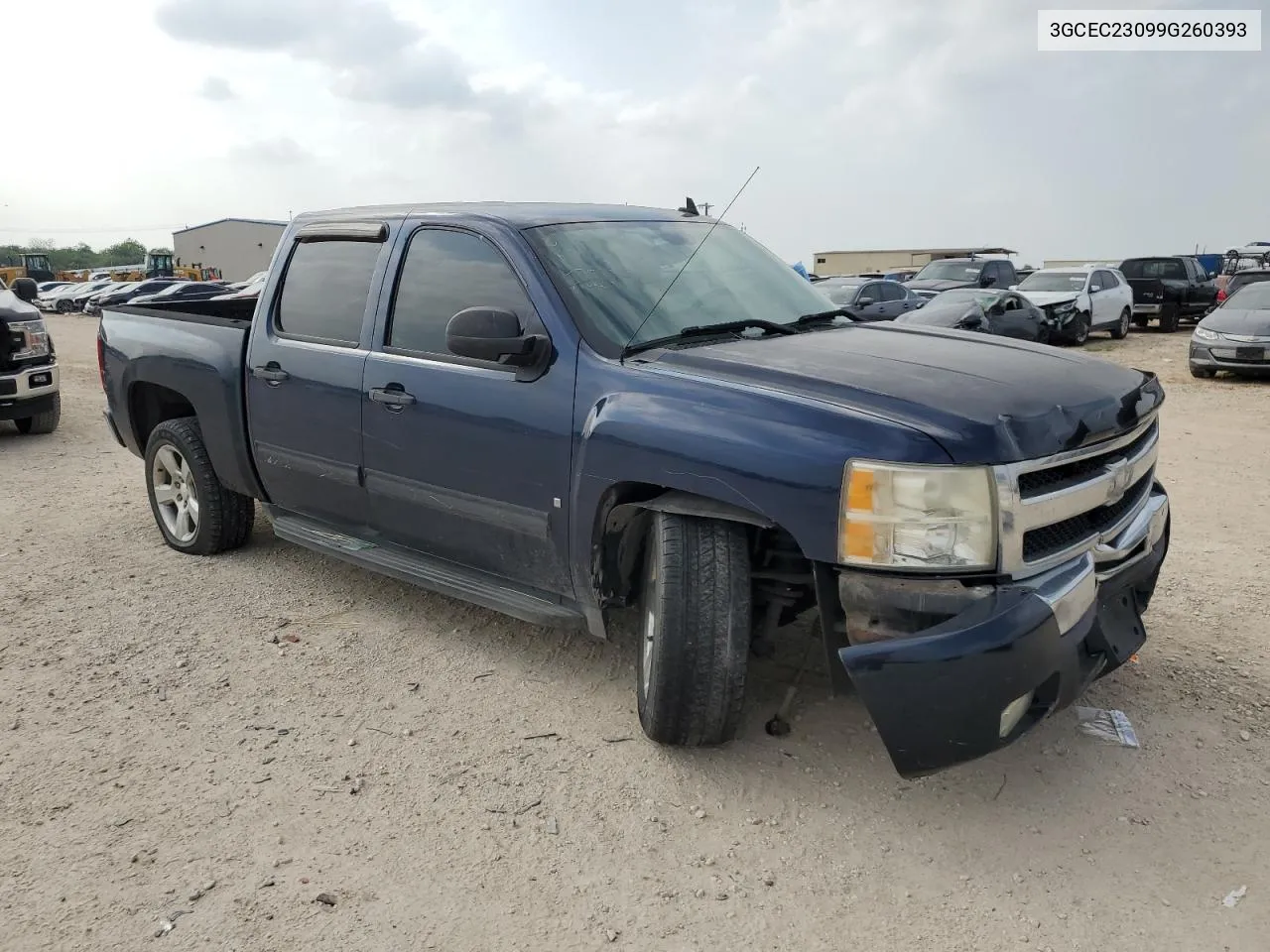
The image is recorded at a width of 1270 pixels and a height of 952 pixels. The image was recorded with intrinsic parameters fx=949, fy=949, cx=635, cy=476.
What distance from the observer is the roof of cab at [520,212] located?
12.2 feet

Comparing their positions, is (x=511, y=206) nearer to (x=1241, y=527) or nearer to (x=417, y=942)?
(x=417, y=942)

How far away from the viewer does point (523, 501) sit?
3389mm

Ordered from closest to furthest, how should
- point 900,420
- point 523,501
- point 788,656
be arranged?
point 900,420 < point 523,501 < point 788,656

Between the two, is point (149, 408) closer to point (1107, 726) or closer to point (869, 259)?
point (1107, 726)

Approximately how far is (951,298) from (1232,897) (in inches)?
520

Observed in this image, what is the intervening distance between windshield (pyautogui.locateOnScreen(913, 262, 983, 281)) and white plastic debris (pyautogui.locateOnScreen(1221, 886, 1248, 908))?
64.7ft

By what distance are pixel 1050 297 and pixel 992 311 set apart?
3.99 m

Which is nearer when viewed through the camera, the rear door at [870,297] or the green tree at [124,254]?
the rear door at [870,297]

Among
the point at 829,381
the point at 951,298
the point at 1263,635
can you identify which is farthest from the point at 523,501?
the point at 951,298

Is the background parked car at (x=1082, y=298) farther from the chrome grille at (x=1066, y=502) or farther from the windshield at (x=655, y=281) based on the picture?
the chrome grille at (x=1066, y=502)

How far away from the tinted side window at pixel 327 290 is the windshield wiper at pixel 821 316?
5.87 ft

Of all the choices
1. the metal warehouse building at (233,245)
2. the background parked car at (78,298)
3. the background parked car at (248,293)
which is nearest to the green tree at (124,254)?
the metal warehouse building at (233,245)

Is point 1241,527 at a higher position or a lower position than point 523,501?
lower

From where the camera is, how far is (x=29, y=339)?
8.80 m
